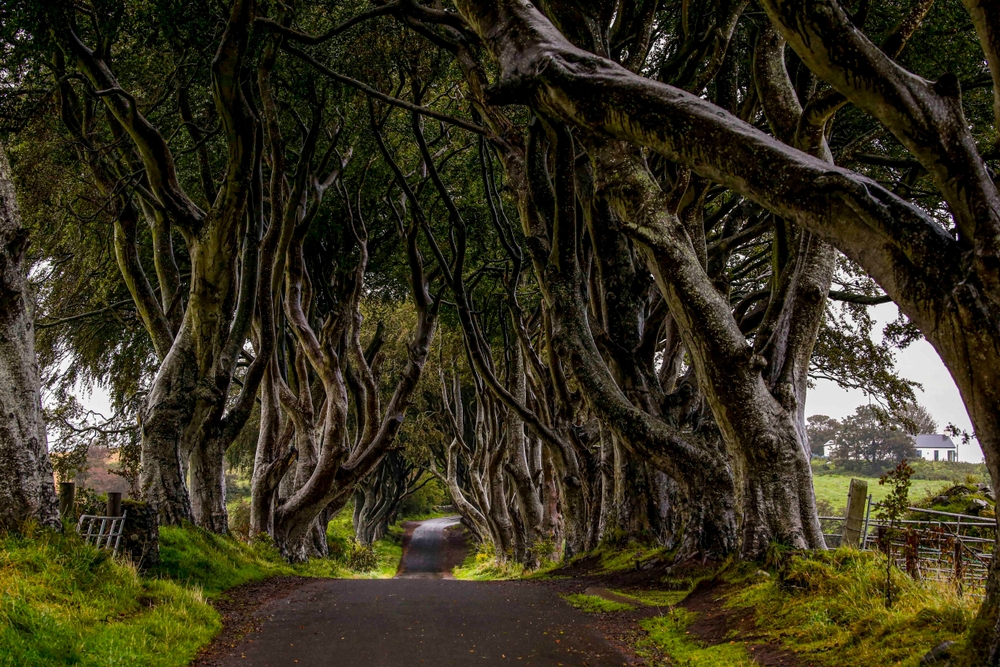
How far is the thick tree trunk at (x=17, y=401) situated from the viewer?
22.0 feet

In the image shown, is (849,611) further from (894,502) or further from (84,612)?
(84,612)

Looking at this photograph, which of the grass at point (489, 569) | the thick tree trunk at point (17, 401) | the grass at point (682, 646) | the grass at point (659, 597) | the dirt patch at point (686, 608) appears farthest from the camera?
the grass at point (489, 569)

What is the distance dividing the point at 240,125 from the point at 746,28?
8842 mm

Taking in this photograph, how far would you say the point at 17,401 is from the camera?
6922 mm

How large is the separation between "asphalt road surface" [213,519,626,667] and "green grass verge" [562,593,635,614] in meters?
0.16

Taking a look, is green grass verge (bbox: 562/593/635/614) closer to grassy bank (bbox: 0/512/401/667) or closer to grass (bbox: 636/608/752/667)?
grass (bbox: 636/608/752/667)

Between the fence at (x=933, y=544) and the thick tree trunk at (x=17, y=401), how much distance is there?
24.6ft

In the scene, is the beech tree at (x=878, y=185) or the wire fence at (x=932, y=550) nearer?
the beech tree at (x=878, y=185)

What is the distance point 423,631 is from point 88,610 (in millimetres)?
2938

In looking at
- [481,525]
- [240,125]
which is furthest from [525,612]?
[481,525]

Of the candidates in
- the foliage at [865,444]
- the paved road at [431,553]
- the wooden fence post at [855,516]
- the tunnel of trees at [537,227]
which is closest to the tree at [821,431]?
the foliage at [865,444]

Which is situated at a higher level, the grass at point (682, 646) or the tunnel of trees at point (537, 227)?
the tunnel of trees at point (537, 227)

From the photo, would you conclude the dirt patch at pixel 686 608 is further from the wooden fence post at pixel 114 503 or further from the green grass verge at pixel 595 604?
the wooden fence post at pixel 114 503

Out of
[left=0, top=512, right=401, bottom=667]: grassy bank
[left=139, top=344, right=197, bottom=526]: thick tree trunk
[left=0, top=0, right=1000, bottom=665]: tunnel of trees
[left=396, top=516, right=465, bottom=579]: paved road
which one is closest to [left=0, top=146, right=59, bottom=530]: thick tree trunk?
[left=0, top=0, right=1000, bottom=665]: tunnel of trees
